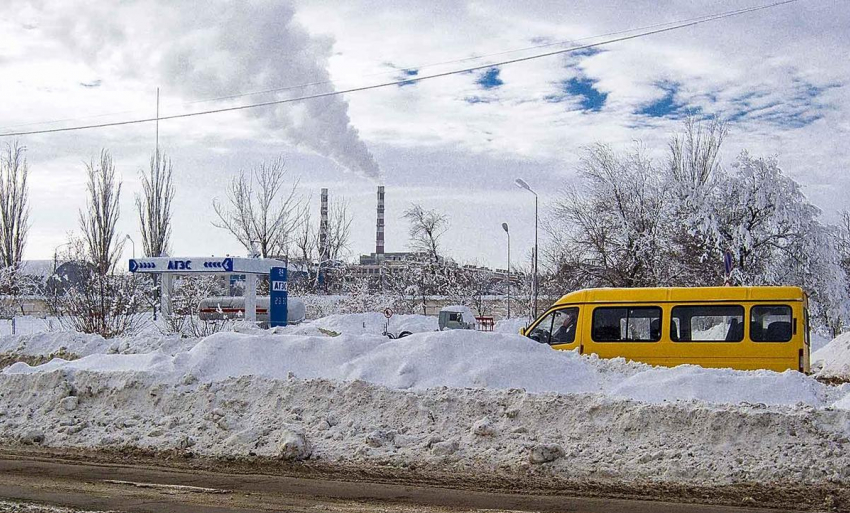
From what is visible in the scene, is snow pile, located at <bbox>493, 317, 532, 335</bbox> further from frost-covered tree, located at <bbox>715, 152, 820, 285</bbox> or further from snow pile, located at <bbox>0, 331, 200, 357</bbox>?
snow pile, located at <bbox>0, 331, 200, 357</bbox>

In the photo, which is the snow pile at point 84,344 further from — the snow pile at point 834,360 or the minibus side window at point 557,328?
the snow pile at point 834,360

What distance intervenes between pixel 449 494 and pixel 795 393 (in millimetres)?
5116

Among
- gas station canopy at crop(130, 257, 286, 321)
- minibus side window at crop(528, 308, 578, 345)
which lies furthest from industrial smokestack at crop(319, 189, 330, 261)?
minibus side window at crop(528, 308, 578, 345)

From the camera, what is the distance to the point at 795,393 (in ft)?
35.2

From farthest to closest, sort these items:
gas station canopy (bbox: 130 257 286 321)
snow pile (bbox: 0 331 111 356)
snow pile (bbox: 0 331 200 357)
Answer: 1. gas station canopy (bbox: 130 257 286 321)
2. snow pile (bbox: 0 331 111 356)
3. snow pile (bbox: 0 331 200 357)

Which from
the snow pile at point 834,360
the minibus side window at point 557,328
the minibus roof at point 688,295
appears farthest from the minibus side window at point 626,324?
the snow pile at point 834,360

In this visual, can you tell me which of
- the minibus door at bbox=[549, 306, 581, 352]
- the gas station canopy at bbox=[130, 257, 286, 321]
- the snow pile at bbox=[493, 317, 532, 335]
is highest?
the gas station canopy at bbox=[130, 257, 286, 321]

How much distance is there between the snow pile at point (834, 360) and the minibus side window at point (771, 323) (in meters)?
6.37

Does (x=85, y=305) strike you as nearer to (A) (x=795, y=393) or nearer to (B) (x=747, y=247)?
(A) (x=795, y=393)

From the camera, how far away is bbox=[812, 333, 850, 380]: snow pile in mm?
20344

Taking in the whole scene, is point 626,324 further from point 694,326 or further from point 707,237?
point 707,237

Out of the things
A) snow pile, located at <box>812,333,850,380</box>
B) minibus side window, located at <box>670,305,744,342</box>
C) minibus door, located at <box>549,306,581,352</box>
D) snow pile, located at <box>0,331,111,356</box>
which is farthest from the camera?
snow pile, located at <box>812,333,850,380</box>

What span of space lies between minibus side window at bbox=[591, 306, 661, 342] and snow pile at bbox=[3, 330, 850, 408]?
2.36 meters

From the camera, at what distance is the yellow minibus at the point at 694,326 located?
48.1ft
